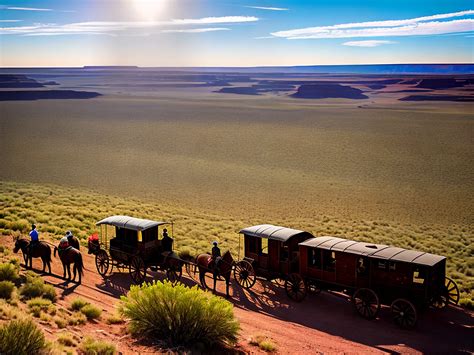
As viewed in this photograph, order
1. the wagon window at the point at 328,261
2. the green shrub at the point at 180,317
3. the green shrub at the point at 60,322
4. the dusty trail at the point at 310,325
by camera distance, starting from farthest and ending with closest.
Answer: the wagon window at the point at 328,261 → the dusty trail at the point at 310,325 → the green shrub at the point at 60,322 → the green shrub at the point at 180,317

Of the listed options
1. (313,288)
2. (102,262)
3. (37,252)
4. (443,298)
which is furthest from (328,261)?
(37,252)

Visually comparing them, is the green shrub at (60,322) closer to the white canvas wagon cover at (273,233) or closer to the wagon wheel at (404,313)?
the white canvas wagon cover at (273,233)

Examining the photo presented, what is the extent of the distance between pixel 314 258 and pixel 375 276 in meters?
2.15

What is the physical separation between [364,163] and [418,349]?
44639mm

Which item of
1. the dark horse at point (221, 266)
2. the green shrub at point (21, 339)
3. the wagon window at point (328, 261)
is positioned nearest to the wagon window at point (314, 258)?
the wagon window at point (328, 261)

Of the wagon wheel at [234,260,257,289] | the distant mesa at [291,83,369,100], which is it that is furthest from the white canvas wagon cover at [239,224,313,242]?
the distant mesa at [291,83,369,100]

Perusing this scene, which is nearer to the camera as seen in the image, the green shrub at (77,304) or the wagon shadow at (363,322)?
the green shrub at (77,304)

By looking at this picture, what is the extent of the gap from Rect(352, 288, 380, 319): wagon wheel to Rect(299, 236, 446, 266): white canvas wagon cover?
43.4 inches

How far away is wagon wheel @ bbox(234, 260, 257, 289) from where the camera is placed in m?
18.0

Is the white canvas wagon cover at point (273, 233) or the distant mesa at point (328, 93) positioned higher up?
the distant mesa at point (328, 93)

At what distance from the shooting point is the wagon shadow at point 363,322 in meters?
13.6

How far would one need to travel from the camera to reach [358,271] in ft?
51.5

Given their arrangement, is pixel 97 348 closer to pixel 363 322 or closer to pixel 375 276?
pixel 363 322


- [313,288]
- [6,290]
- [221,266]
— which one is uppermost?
[6,290]
